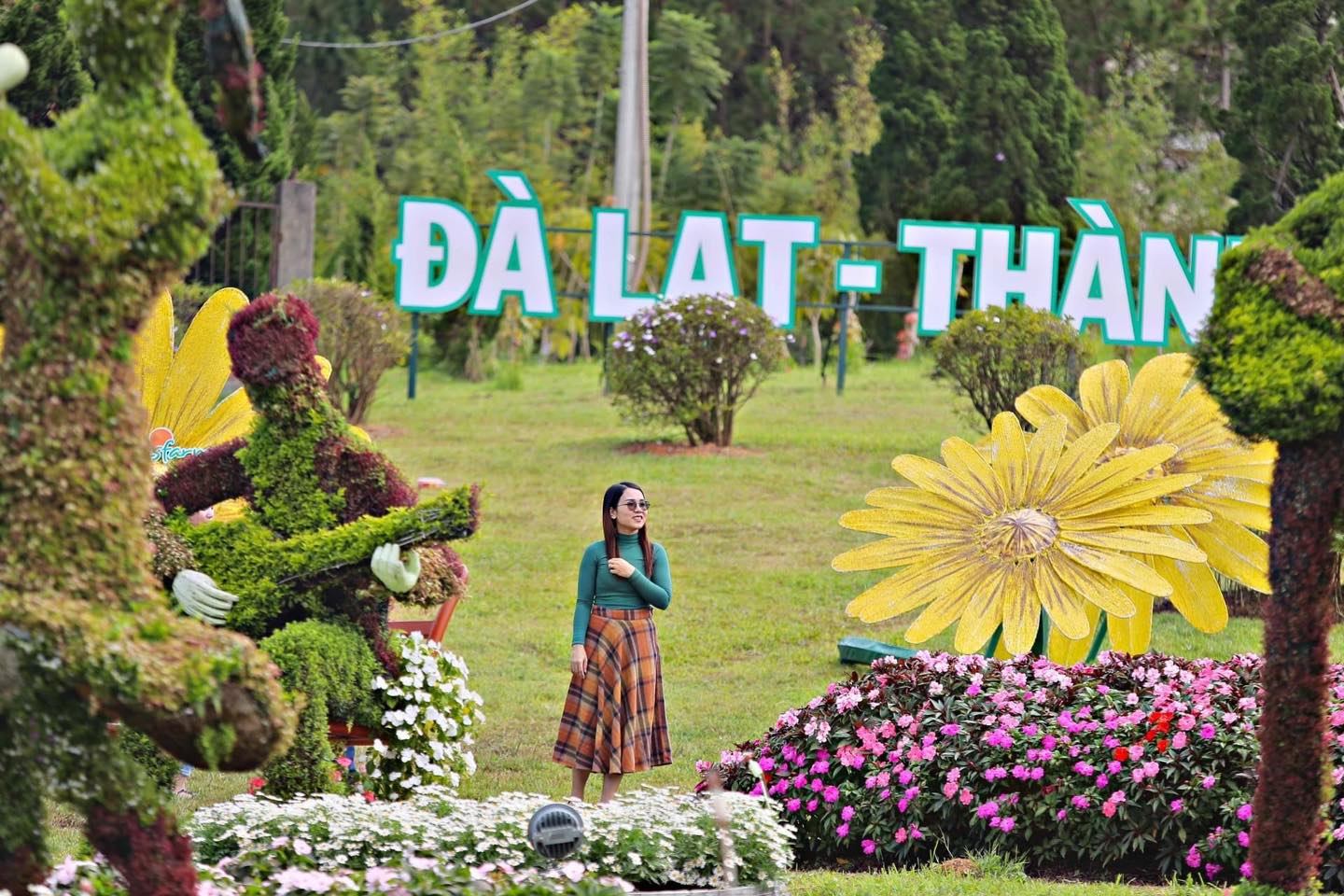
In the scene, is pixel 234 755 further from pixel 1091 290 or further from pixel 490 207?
pixel 490 207

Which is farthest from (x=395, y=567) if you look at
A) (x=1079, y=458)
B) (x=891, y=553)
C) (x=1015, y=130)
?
(x=1015, y=130)

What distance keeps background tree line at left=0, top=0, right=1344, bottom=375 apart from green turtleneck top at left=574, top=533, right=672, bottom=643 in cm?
1182

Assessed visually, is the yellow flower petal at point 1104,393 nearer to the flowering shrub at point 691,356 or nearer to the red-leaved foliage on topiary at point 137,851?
the red-leaved foliage on topiary at point 137,851

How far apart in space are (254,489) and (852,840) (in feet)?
8.18

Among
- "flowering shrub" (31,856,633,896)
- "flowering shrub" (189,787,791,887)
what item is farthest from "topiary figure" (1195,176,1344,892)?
"flowering shrub" (31,856,633,896)

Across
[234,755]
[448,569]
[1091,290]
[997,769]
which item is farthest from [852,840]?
[1091,290]

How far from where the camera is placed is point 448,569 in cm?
638

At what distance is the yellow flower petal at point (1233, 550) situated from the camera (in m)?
6.93

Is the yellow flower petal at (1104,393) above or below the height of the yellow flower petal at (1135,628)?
above

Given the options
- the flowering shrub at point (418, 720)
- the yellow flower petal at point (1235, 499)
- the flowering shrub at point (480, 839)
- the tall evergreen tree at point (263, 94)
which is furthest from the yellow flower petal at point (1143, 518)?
the tall evergreen tree at point (263, 94)

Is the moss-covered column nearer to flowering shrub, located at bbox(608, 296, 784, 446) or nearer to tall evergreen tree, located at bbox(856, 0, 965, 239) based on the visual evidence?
flowering shrub, located at bbox(608, 296, 784, 446)

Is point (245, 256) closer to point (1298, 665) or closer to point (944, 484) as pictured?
point (944, 484)

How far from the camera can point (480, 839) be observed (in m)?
5.33

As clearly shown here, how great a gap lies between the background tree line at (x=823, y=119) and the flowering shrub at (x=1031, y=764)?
1220 centimetres
